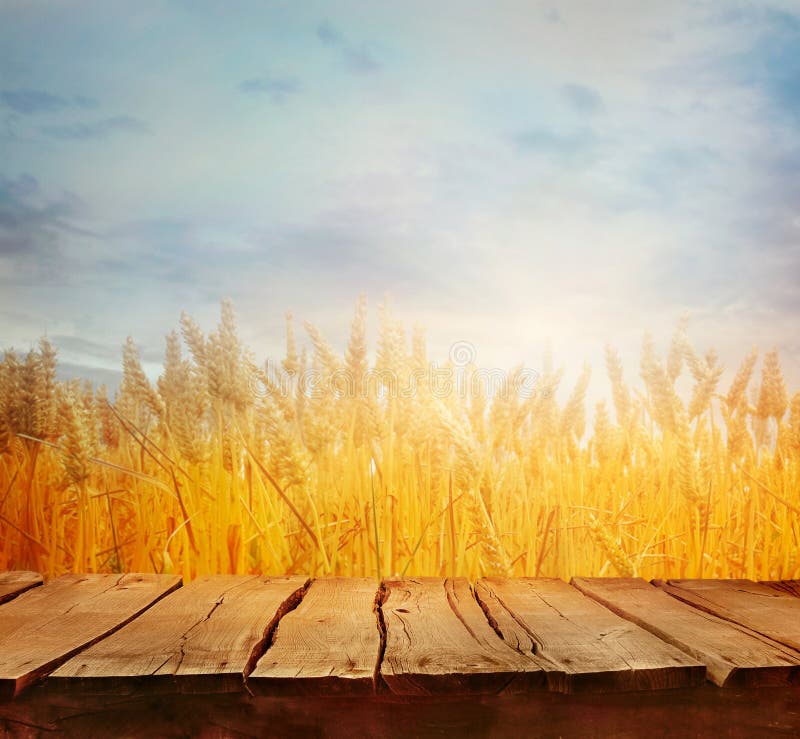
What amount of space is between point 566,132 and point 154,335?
1.37 meters

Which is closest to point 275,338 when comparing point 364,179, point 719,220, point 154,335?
point 154,335

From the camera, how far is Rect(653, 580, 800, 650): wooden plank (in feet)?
4.66

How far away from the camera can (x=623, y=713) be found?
121cm

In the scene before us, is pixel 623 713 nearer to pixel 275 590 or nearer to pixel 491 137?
pixel 275 590

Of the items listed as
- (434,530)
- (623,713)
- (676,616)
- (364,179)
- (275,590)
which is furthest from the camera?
(364,179)

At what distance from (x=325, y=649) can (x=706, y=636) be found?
2.32 ft

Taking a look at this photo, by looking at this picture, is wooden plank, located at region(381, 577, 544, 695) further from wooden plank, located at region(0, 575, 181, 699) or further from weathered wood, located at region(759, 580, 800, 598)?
weathered wood, located at region(759, 580, 800, 598)

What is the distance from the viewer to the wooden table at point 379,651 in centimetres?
111

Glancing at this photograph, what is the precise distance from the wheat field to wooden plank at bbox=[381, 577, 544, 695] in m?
0.43

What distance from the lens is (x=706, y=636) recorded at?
1.34 metres

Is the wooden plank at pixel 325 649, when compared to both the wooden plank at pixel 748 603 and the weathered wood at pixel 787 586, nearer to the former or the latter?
the wooden plank at pixel 748 603

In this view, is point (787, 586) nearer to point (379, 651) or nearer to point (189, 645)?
point (379, 651)

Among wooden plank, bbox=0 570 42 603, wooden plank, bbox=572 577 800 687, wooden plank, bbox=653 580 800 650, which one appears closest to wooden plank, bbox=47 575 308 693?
wooden plank, bbox=0 570 42 603

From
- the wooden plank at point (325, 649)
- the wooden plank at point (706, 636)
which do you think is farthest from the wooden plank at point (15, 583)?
the wooden plank at point (706, 636)
